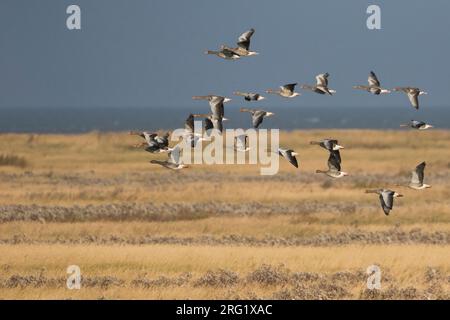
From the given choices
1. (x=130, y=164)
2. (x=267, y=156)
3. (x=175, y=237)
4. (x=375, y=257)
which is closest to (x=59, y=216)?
(x=175, y=237)

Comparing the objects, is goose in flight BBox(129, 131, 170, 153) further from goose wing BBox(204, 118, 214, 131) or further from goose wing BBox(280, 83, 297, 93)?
goose wing BBox(280, 83, 297, 93)

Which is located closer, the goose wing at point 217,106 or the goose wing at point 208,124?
the goose wing at point 217,106

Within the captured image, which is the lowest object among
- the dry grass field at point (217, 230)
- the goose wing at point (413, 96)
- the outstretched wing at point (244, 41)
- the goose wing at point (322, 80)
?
the dry grass field at point (217, 230)

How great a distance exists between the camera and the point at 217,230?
32906mm

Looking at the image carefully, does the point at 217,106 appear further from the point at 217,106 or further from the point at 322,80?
the point at 322,80

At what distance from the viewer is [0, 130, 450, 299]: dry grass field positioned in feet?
77.0

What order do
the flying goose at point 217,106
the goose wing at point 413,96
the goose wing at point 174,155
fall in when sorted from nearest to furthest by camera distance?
1. the flying goose at point 217,106
2. the goose wing at point 413,96
3. the goose wing at point 174,155

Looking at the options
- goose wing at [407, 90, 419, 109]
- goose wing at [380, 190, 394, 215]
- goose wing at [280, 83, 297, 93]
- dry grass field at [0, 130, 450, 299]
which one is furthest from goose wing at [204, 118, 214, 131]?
goose wing at [407, 90, 419, 109]

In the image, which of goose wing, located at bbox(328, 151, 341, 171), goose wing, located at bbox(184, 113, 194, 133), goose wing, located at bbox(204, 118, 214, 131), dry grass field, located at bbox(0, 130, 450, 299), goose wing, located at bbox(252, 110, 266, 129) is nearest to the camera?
goose wing, located at bbox(204, 118, 214, 131)

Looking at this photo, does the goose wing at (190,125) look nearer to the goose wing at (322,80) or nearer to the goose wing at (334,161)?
the goose wing at (322,80)

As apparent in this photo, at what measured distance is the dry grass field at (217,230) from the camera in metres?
23.5

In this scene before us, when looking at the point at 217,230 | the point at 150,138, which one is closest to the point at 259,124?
the point at 150,138

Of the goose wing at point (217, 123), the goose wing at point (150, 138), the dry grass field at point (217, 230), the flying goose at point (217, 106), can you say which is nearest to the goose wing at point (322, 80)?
the flying goose at point (217, 106)
